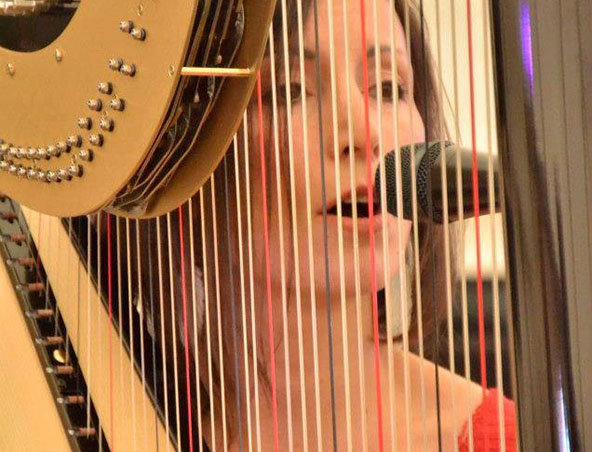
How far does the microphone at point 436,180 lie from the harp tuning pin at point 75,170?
0.34 meters

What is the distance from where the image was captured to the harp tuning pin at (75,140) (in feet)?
3.16

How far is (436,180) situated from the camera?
0.63m

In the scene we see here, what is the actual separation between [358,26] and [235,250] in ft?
0.89

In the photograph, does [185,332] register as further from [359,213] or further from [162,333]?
[359,213]

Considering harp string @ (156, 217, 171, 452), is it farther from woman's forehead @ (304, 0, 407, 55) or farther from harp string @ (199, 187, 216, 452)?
woman's forehead @ (304, 0, 407, 55)

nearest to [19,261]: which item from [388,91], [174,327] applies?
[174,327]

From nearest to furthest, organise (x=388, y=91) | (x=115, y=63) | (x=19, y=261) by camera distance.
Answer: (x=388, y=91) → (x=115, y=63) → (x=19, y=261)

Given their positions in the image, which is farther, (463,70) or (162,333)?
(162,333)

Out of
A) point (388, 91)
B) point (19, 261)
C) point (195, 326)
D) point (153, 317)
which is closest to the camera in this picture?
point (388, 91)

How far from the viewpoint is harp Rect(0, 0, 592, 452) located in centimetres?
44

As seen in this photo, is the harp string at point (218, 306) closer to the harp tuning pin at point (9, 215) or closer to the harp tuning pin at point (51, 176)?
the harp tuning pin at point (51, 176)

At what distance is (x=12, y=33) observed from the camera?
1.08 meters

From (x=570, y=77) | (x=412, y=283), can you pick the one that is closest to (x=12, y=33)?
(x=412, y=283)

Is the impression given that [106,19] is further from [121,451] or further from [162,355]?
[121,451]
